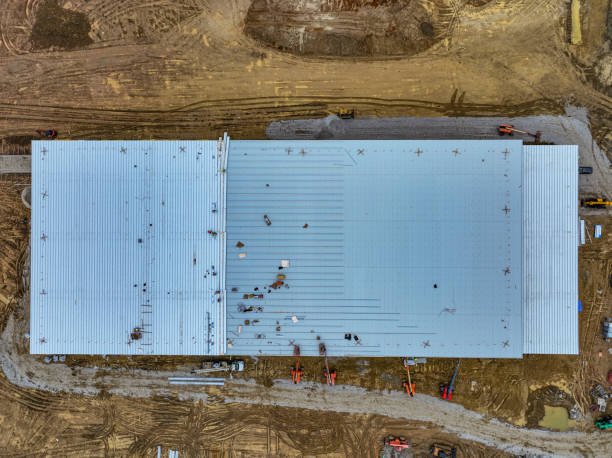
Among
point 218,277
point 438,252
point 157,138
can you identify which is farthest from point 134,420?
point 438,252

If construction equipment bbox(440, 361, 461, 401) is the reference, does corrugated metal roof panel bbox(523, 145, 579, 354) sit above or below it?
above

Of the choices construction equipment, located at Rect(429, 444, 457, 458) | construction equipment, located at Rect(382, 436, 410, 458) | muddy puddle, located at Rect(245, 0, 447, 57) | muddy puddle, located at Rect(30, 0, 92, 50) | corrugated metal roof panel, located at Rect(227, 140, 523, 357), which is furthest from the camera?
muddy puddle, located at Rect(30, 0, 92, 50)

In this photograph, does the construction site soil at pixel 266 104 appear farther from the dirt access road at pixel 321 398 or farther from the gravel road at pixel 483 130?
the gravel road at pixel 483 130

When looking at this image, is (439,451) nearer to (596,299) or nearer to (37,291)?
(596,299)

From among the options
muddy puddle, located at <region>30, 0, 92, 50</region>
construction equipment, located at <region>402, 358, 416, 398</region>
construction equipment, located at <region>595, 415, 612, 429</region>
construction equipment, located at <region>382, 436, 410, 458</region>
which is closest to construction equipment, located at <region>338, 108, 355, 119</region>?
construction equipment, located at <region>402, 358, 416, 398</region>

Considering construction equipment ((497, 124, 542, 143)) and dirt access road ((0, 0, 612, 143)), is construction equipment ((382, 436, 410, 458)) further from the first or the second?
dirt access road ((0, 0, 612, 143))

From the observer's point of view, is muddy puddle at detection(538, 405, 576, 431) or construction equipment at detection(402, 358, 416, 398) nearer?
construction equipment at detection(402, 358, 416, 398)

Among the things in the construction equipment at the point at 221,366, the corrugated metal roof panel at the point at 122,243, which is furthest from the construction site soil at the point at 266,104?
the corrugated metal roof panel at the point at 122,243
